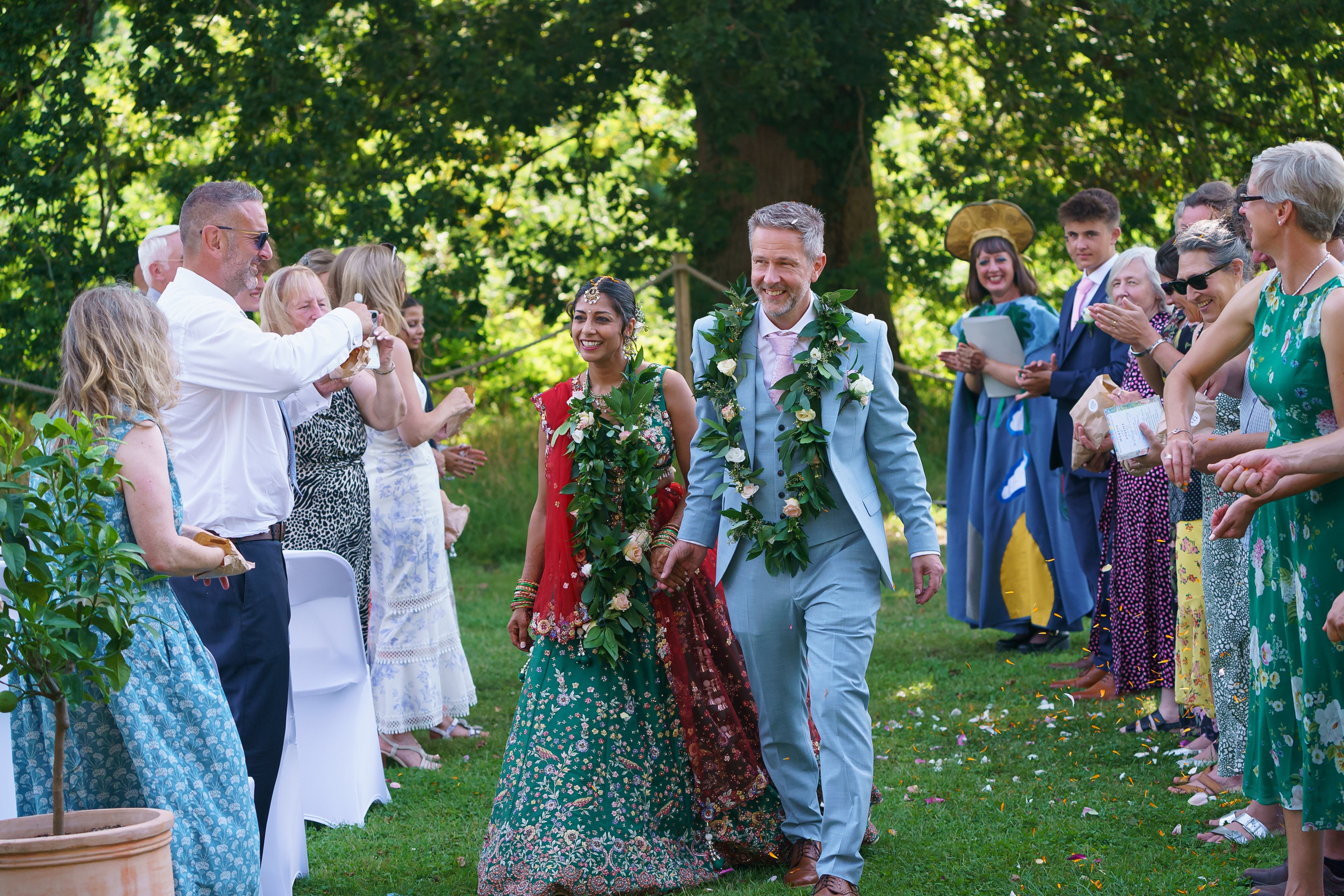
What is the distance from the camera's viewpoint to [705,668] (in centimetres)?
452

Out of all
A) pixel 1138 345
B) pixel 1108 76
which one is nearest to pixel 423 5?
pixel 1108 76

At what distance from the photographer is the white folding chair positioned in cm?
510

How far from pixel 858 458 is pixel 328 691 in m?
2.39

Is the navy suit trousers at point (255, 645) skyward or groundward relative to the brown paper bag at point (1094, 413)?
groundward

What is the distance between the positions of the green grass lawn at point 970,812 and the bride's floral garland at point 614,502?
3.19ft

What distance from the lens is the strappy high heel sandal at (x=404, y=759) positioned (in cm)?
594

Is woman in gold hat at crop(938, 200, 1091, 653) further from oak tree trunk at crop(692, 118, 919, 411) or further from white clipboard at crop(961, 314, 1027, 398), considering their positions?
oak tree trunk at crop(692, 118, 919, 411)

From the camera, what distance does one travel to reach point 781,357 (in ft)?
14.4

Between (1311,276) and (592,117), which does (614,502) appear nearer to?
(1311,276)

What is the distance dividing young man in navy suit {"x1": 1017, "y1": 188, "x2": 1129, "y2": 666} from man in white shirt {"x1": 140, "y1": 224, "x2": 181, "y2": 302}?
4369mm

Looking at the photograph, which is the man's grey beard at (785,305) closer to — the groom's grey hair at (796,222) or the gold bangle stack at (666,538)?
the groom's grey hair at (796,222)

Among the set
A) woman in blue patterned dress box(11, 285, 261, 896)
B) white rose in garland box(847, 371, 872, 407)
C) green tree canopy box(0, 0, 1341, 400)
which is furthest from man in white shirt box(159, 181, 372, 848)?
green tree canopy box(0, 0, 1341, 400)

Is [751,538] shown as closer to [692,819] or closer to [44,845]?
[692,819]

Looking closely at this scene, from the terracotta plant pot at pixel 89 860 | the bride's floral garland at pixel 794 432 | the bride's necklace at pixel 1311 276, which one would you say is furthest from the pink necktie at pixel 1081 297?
the terracotta plant pot at pixel 89 860
